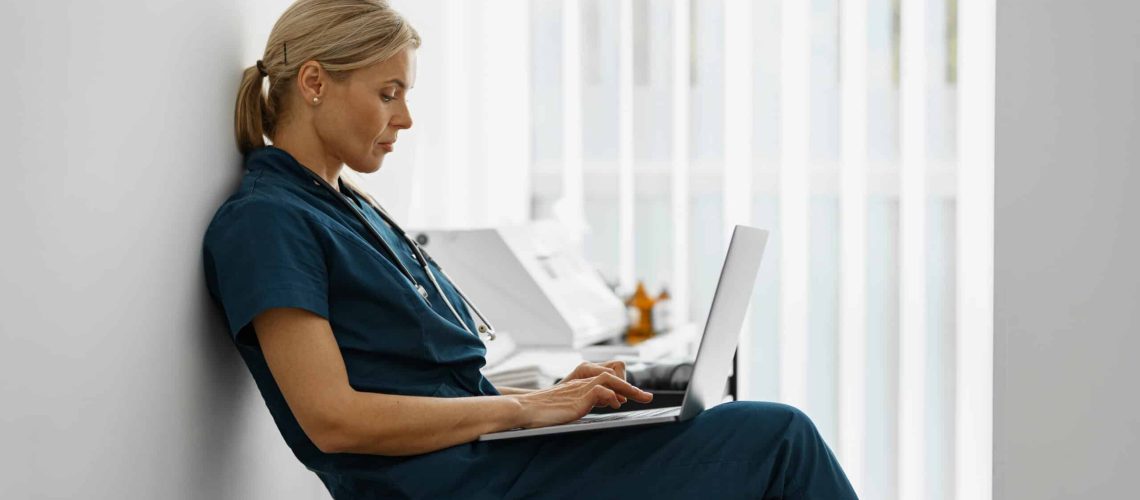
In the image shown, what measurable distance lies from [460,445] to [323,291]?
0.27m

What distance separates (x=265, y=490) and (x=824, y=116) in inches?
86.7

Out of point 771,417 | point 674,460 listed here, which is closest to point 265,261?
point 674,460

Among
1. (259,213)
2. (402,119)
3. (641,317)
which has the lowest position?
(641,317)

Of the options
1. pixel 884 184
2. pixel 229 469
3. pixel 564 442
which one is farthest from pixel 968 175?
pixel 229 469

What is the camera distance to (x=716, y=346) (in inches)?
58.6

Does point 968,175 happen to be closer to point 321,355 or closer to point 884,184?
point 884,184

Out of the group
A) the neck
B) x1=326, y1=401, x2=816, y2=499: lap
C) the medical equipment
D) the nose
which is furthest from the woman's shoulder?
the medical equipment

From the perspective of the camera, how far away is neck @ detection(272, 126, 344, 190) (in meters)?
1.54

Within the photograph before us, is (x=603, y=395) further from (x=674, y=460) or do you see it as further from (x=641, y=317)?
(x=641, y=317)

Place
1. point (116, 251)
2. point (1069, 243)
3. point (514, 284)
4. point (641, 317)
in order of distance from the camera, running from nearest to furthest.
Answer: point (116, 251) → point (1069, 243) → point (514, 284) → point (641, 317)

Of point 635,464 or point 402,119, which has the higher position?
point 402,119

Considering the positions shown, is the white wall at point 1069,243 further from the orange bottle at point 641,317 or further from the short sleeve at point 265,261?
the short sleeve at point 265,261

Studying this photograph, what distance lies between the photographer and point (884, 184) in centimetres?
329

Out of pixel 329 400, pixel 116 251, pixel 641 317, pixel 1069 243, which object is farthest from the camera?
pixel 641 317
